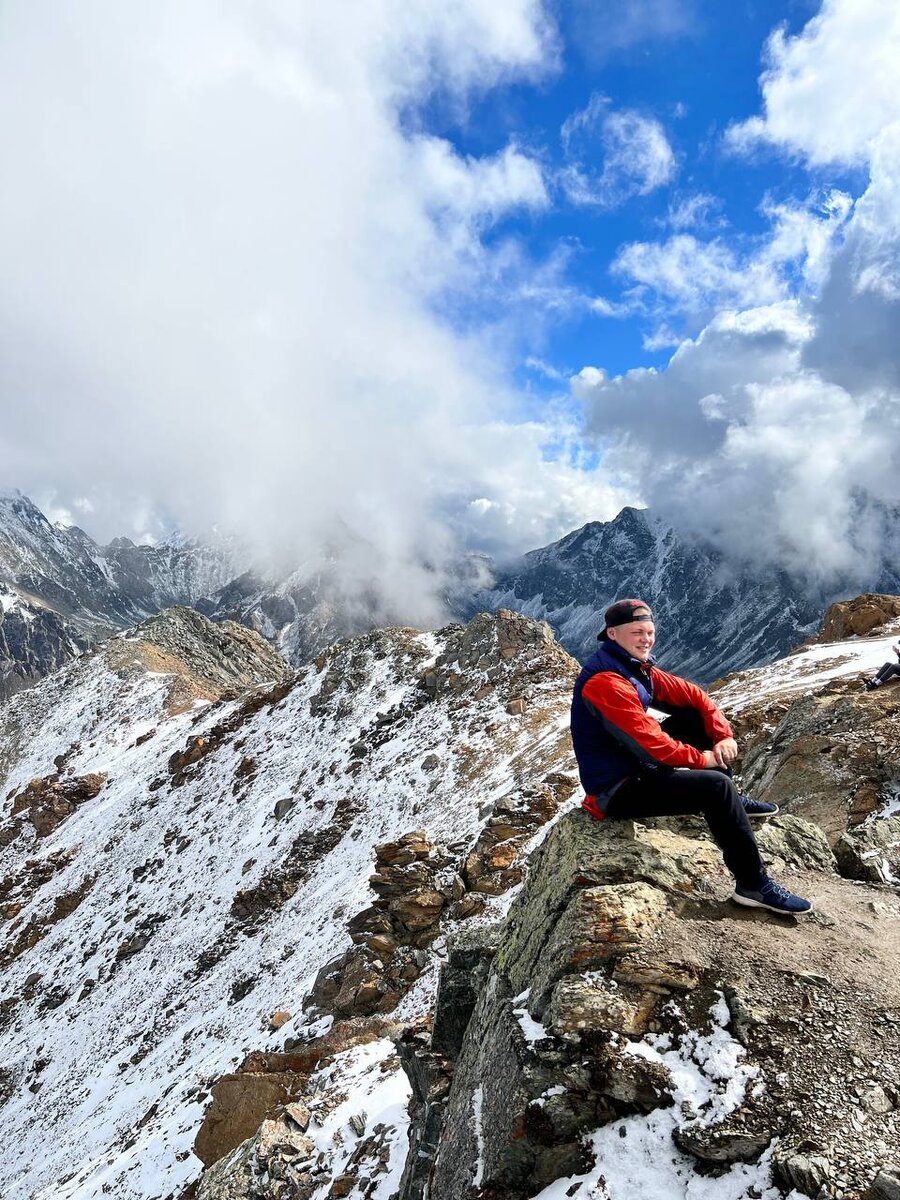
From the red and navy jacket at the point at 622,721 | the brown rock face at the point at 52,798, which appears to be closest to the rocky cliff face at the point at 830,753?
the red and navy jacket at the point at 622,721

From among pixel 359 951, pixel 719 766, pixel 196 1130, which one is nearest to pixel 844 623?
pixel 359 951

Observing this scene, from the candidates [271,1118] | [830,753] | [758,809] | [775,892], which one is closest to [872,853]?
[758,809]

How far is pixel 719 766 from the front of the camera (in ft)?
23.8

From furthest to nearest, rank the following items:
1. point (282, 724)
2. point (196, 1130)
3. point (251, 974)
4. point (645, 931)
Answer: point (282, 724) < point (251, 974) < point (196, 1130) < point (645, 931)

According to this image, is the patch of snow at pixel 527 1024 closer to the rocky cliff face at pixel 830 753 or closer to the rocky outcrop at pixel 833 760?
the rocky cliff face at pixel 830 753

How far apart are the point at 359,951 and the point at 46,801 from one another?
51.1m

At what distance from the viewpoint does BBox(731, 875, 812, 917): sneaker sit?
6805 mm

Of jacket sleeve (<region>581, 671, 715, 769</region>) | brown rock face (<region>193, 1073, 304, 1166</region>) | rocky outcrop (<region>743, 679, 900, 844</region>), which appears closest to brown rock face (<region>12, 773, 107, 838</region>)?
brown rock face (<region>193, 1073, 304, 1166</region>)

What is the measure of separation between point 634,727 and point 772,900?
94.0 inches

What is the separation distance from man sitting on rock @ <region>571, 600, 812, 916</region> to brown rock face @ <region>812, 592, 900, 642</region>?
31.5m

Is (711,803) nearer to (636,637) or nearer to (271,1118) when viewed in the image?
(636,637)

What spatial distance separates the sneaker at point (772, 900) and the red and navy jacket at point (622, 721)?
4.84 ft

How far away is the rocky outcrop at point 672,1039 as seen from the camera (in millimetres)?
4980

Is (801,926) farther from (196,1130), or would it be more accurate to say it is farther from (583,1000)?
(196,1130)
